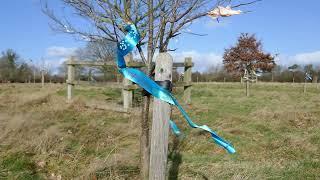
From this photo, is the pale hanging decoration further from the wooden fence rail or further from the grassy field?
the wooden fence rail

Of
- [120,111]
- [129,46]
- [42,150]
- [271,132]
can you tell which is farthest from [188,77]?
[129,46]

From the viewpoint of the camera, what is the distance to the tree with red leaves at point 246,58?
2269 cm

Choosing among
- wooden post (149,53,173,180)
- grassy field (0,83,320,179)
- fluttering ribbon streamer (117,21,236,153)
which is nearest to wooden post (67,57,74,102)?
grassy field (0,83,320,179)

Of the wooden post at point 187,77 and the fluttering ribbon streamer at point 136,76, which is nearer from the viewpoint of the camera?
the fluttering ribbon streamer at point 136,76

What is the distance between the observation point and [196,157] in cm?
548

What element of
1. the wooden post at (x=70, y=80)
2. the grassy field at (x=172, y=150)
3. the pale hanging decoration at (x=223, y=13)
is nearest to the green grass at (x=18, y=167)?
the grassy field at (x=172, y=150)

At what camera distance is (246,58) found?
22.6 meters

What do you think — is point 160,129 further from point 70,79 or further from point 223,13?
point 70,79

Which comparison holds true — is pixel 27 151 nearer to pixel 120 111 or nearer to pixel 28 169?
pixel 28 169

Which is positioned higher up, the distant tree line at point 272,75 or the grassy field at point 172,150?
the distant tree line at point 272,75

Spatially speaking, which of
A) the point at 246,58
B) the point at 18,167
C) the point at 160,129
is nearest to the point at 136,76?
the point at 160,129

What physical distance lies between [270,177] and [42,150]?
Result: 10.7 ft

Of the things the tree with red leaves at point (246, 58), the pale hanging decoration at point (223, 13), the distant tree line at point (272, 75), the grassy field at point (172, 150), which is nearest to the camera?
the pale hanging decoration at point (223, 13)

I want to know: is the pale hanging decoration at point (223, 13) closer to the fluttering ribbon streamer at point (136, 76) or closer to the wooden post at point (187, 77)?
the fluttering ribbon streamer at point (136, 76)
